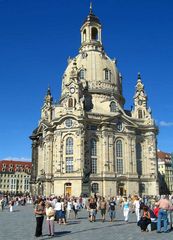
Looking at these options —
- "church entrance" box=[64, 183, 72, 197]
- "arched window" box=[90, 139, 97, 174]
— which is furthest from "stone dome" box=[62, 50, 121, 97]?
"church entrance" box=[64, 183, 72, 197]

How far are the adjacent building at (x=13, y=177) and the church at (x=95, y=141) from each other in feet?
122

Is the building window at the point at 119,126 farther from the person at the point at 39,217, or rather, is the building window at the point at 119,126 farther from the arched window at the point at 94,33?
the person at the point at 39,217

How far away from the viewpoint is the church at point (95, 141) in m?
61.7

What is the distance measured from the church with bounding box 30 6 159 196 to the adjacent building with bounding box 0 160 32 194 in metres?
37.1

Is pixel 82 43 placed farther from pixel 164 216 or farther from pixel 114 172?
pixel 164 216

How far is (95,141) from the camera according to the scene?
64.9 metres

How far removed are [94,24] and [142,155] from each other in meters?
34.8

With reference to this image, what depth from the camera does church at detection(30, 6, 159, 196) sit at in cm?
6169

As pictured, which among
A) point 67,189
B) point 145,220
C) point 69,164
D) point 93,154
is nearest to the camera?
point 145,220

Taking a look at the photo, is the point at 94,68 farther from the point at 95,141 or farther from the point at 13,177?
the point at 13,177

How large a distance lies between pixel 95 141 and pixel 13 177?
55.7 metres

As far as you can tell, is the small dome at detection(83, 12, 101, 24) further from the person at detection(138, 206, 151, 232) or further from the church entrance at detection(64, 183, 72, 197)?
the person at detection(138, 206, 151, 232)

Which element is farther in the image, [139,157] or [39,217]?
[139,157]

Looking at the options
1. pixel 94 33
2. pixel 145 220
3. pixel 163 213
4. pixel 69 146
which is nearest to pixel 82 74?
pixel 94 33
